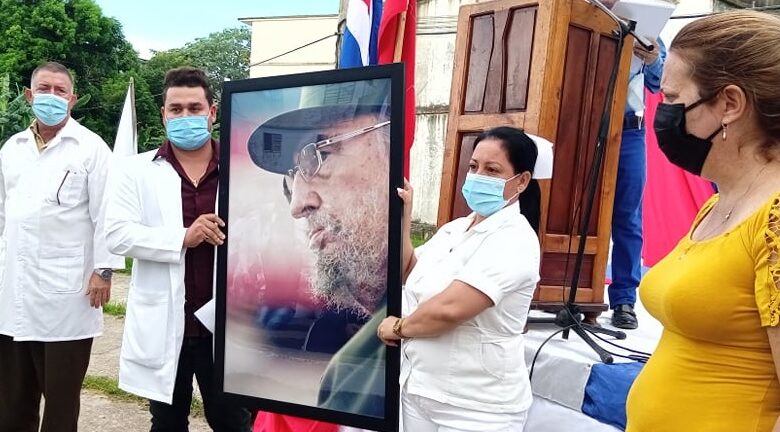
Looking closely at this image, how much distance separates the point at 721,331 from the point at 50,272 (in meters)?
3.04

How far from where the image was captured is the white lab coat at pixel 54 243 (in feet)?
10.6

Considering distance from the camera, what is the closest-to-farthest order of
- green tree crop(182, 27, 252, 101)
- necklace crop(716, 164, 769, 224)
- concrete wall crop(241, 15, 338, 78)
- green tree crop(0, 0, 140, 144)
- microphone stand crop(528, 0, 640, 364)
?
necklace crop(716, 164, 769, 224)
microphone stand crop(528, 0, 640, 364)
green tree crop(0, 0, 140, 144)
concrete wall crop(241, 15, 338, 78)
green tree crop(182, 27, 252, 101)

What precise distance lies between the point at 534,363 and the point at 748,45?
1.83 m

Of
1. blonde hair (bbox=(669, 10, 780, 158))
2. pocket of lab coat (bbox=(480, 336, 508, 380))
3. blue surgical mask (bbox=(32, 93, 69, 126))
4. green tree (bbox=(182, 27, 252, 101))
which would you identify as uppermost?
green tree (bbox=(182, 27, 252, 101))

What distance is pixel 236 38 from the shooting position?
4666 cm

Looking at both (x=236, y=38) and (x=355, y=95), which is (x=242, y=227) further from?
(x=236, y=38)

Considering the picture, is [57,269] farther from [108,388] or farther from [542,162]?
[542,162]

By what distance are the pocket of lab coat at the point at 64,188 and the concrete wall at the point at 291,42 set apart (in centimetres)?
2336

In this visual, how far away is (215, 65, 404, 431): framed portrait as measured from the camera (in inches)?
85.0

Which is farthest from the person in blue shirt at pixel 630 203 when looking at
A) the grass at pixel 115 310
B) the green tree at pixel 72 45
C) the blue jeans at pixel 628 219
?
the green tree at pixel 72 45

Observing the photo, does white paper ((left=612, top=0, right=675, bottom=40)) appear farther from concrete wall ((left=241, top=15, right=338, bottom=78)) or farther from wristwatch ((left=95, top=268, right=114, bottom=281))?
concrete wall ((left=241, top=15, right=338, bottom=78))

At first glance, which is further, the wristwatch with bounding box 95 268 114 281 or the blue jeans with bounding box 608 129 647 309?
the blue jeans with bounding box 608 129 647 309

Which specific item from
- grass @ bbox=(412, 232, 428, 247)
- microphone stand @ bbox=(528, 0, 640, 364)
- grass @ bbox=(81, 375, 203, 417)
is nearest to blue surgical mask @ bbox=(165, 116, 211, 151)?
microphone stand @ bbox=(528, 0, 640, 364)

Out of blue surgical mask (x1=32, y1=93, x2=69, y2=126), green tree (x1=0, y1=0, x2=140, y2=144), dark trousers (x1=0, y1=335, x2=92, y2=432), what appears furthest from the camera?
green tree (x1=0, y1=0, x2=140, y2=144)
